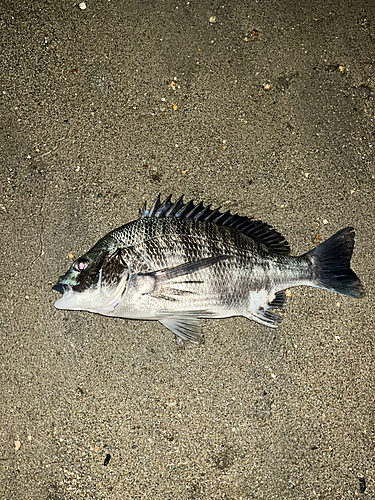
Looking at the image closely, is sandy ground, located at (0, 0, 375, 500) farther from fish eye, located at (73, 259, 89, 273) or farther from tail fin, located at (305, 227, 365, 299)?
fish eye, located at (73, 259, 89, 273)

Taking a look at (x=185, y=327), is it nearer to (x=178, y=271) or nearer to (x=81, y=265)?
(x=178, y=271)

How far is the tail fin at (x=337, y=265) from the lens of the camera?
9.40ft

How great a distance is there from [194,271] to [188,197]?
761 mm

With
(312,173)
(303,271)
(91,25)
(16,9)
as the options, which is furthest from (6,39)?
(303,271)

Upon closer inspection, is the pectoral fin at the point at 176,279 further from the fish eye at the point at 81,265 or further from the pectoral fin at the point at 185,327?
the fish eye at the point at 81,265

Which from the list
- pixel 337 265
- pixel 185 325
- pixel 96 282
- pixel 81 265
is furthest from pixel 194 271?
pixel 337 265

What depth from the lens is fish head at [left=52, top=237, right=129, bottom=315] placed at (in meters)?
2.55

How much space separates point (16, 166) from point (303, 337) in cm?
259

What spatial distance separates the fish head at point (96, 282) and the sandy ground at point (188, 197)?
46cm

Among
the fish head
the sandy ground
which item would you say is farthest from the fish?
the sandy ground

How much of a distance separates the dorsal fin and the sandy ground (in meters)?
0.26

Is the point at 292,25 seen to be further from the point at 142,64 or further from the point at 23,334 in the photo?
the point at 23,334

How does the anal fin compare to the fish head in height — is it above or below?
below

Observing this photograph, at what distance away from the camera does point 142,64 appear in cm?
320
